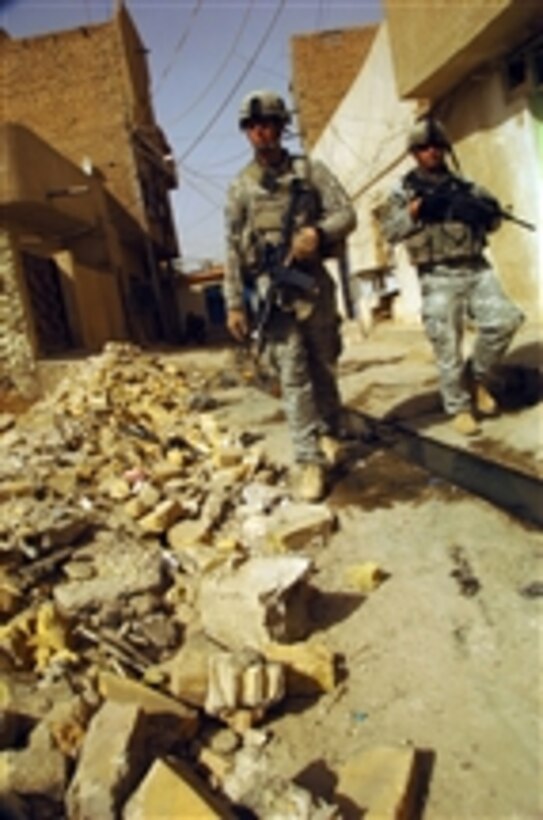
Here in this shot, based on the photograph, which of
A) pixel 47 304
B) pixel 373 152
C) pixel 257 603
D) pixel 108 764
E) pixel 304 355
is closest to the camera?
pixel 108 764

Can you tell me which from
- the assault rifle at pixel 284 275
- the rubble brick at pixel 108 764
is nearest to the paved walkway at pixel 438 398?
the assault rifle at pixel 284 275

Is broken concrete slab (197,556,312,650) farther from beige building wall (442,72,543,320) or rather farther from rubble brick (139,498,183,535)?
beige building wall (442,72,543,320)

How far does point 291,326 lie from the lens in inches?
128

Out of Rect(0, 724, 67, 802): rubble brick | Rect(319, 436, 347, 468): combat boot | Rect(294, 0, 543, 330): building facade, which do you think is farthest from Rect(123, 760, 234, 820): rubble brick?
Rect(294, 0, 543, 330): building facade


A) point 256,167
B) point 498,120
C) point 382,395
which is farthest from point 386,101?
point 256,167

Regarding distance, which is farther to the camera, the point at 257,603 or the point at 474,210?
the point at 474,210

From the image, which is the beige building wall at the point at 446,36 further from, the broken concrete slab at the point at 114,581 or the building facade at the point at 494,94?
the broken concrete slab at the point at 114,581

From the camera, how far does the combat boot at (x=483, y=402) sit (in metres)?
3.86

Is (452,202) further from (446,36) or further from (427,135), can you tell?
(446,36)

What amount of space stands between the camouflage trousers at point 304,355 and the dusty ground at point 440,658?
625mm

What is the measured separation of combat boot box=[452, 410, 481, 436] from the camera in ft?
12.0

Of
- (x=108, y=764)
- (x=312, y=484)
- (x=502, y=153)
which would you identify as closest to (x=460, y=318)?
(x=312, y=484)

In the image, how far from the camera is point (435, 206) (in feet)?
12.1

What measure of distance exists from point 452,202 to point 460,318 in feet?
1.99
